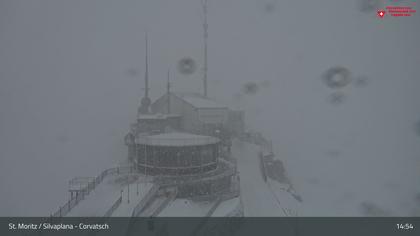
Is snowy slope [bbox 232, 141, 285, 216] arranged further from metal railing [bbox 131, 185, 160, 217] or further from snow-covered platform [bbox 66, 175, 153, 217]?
snow-covered platform [bbox 66, 175, 153, 217]

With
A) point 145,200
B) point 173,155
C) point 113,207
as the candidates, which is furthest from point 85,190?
point 173,155

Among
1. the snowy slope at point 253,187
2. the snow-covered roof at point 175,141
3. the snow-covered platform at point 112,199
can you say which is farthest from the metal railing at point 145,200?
the snowy slope at point 253,187

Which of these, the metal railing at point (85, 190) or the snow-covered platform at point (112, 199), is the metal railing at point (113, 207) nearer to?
the snow-covered platform at point (112, 199)

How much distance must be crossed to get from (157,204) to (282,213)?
1145 cm

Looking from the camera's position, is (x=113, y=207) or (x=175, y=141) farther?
(x=175, y=141)

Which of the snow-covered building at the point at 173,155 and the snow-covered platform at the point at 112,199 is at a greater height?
the snow-covered building at the point at 173,155

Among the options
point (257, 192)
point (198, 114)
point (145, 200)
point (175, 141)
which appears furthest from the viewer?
point (198, 114)

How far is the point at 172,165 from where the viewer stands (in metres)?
25.5

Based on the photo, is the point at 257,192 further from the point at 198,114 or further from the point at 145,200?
the point at 198,114

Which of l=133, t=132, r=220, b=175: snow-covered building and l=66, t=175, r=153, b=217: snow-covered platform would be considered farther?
l=133, t=132, r=220, b=175: snow-covered building

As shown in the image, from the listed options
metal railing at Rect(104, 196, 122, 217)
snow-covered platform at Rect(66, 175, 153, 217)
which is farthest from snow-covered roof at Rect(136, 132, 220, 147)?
metal railing at Rect(104, 196, 122, 217)
